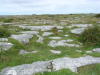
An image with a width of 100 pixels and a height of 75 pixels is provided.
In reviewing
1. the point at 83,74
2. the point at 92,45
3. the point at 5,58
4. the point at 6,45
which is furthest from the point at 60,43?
the point at 83,74

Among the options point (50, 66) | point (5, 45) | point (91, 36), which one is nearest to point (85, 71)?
point (50, 66)

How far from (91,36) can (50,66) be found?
5.22 m

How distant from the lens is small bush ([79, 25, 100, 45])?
10719 millimetres

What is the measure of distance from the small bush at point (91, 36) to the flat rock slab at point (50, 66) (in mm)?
3110

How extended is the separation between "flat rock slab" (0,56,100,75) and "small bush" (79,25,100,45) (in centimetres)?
311

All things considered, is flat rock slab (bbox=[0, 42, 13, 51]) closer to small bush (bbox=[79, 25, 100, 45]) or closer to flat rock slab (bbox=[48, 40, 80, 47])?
flat rock slab (bbox=[48, 40, 80, 47])

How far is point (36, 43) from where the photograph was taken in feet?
34.4

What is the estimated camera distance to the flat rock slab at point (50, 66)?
6188mm

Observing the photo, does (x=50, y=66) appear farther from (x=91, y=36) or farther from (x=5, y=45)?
(x=91, y=36)

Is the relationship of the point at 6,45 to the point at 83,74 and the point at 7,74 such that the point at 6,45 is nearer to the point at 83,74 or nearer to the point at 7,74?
the point at 7,74

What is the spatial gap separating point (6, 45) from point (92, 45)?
4.37 metres

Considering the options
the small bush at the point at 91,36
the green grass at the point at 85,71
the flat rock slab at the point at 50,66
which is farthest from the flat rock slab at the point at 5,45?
the small bush at the point at 91,36

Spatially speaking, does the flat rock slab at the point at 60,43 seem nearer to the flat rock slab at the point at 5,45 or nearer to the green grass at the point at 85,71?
the flat rock slab at the point at 5,45

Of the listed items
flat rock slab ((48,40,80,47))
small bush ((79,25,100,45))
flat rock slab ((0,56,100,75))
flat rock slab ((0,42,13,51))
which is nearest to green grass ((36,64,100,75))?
flat rock slab ((0,56,100,75))
